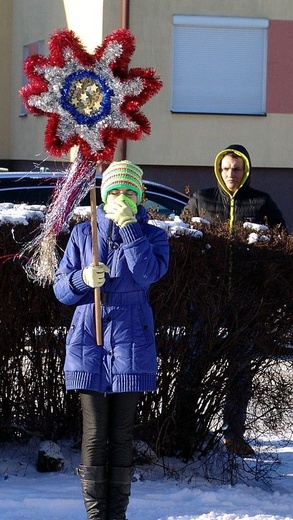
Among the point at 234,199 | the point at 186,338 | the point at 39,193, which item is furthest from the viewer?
the point at 39,193

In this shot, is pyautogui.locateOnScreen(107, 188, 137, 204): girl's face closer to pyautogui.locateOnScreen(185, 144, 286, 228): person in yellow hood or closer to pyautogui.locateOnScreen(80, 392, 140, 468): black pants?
pyautogui.locateOnScreen(80, 392, 140, 468): black pants

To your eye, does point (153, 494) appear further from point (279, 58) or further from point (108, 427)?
point (279, 58)

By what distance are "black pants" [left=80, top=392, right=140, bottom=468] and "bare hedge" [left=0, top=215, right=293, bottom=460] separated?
2.90 feet

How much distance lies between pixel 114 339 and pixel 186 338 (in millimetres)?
1042

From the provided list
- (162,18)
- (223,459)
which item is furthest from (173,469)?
(162,18)

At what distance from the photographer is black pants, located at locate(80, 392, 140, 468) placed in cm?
512

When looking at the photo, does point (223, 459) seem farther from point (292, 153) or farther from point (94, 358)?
point (292, 153)

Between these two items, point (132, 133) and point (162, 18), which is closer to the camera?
point (132, 133)

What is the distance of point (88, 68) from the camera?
531 centimetres

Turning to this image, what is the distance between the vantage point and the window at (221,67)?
19078 mm

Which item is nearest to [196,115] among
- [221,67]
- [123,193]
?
[221,67]

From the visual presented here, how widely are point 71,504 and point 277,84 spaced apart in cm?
1451

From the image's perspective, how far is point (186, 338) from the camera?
605 centimetres

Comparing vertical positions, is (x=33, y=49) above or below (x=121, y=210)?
above
